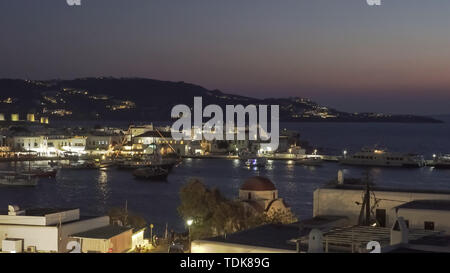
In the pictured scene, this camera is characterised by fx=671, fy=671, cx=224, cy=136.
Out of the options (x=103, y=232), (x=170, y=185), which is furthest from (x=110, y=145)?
(x=103, y=232)

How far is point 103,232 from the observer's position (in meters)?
5.35

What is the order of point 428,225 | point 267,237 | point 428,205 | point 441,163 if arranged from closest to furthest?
point 267,237 → point 428,225 → point 428,205 → point 441,163

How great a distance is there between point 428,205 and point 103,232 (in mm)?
2496

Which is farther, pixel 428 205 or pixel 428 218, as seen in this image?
pixel 428 205

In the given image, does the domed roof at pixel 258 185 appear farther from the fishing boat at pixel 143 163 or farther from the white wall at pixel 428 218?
the fishing boat at pixel 143 163

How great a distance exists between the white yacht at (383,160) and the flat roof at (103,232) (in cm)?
1769

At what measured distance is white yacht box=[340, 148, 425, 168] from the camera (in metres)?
22.2

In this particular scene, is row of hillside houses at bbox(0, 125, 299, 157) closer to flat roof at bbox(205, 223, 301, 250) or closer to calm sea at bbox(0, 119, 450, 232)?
calm sea at bbox(0, 119, 450, 232)

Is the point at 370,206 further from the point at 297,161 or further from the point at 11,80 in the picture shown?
the point at 11,80

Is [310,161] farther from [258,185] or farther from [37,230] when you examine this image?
[37,230]

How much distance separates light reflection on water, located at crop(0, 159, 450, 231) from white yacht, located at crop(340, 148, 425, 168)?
90 centimetres

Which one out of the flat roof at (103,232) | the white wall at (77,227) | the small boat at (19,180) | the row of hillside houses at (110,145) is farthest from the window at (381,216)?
the row of hillside houses at (110,145)

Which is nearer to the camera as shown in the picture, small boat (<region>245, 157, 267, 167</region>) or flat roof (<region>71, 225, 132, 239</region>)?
flat roof (<region>71, 225, 132, 239</region>)

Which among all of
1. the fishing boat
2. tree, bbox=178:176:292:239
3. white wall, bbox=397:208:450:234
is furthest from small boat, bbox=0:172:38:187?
white wall, bbox=397:208:450:234
